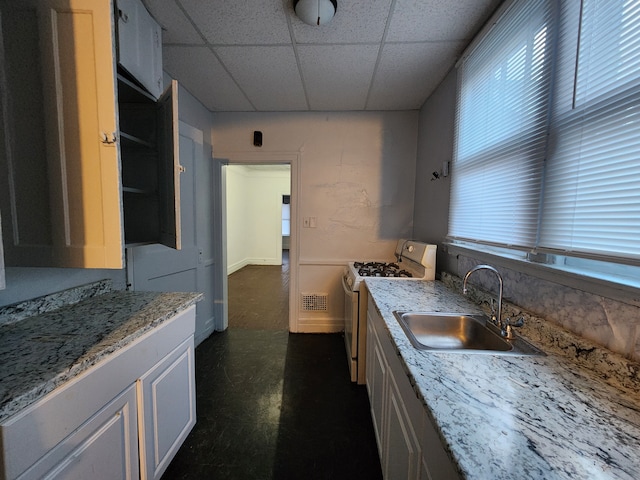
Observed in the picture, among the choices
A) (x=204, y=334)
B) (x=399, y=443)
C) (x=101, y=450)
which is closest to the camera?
(x=101, y=450)

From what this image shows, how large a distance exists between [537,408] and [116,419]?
1379 mm

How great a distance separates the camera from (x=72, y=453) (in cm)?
76

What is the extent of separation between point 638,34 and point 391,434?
1.65 meters

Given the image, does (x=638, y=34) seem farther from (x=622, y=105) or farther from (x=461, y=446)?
(x=461, y=446)

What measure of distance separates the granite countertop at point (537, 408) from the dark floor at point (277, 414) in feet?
3.20

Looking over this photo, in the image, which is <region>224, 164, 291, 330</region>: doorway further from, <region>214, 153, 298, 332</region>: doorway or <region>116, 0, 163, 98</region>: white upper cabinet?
<region>116, 0, 163, 98</region>: white upper cabinet

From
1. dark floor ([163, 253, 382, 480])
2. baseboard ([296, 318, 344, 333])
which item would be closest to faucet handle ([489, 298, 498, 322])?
dark floor ([163, 253, 382, 480])

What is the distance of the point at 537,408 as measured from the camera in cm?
65

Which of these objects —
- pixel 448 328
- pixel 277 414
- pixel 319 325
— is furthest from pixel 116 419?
pixel 319 325

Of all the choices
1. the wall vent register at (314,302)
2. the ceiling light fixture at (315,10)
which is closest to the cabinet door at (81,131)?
the ceiling light fixture at (315,10)

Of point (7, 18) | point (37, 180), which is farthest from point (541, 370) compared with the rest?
point (7, 18)

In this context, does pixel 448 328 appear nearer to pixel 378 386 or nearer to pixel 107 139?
pixel 378 386

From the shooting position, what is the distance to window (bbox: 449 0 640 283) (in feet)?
2.55

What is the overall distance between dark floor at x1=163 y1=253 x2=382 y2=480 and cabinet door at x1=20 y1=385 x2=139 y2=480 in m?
0.54
